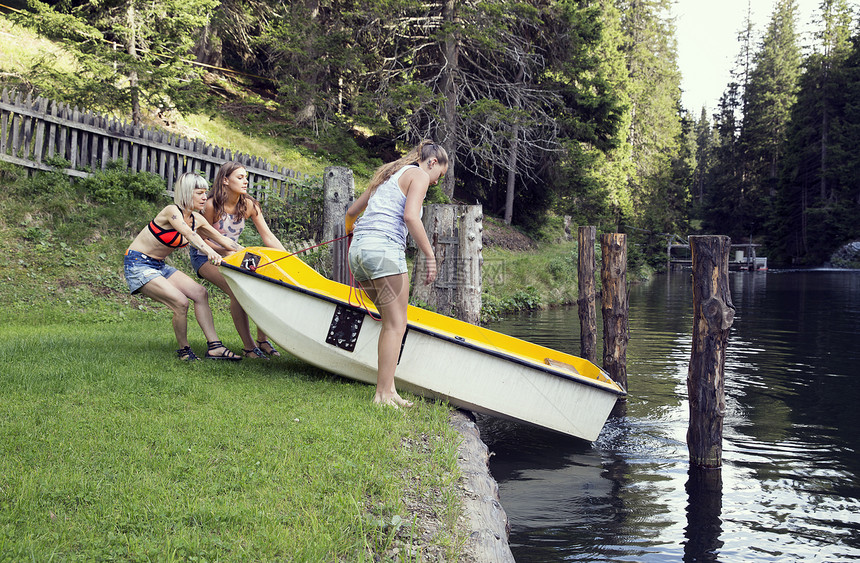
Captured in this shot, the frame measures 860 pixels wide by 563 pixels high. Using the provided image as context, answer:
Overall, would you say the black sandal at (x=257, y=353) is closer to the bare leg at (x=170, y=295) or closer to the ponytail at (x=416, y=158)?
the bare leg at (x=170, y=295)

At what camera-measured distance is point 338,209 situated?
33.1ft

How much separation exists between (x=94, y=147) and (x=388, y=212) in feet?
31.2

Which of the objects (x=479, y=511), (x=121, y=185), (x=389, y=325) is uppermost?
(x=121, y=185)

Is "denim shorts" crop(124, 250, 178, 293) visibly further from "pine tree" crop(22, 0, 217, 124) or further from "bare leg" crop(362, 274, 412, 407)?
"pine tree" crop(22, 0, 217, 124)

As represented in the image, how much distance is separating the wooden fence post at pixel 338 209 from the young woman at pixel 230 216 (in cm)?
300

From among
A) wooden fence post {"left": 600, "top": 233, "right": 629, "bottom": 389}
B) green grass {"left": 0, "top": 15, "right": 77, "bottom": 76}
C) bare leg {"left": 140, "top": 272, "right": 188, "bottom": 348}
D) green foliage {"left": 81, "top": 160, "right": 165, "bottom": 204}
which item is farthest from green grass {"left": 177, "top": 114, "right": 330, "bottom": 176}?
bare leg {"left": 140, "top": 272, "right": 188, "bottom": 348}

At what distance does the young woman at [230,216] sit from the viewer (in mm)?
6602

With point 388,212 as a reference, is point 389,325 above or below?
below

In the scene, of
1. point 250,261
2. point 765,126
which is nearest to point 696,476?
point 250,261

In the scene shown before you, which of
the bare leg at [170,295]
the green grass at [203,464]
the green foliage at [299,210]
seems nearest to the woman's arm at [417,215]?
the green grass at [203,464]

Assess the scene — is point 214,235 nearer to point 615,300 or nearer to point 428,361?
point 428,361

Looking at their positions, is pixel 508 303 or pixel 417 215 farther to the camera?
pixel 508 303

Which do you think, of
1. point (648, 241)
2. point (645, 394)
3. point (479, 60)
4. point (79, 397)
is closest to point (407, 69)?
point (479, 60)

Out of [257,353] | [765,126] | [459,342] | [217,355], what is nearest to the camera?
[459,342]
